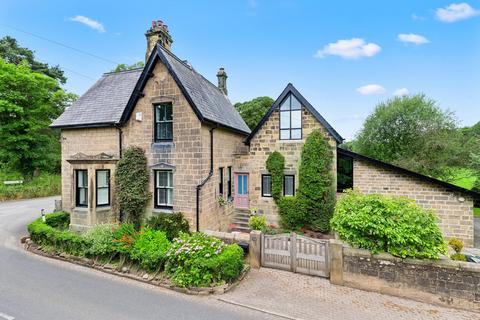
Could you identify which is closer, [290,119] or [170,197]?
[170,197]

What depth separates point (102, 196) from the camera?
12281 millimetres

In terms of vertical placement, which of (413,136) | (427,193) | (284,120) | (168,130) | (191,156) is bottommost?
(427,193)

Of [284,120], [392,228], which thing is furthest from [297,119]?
[392,228]

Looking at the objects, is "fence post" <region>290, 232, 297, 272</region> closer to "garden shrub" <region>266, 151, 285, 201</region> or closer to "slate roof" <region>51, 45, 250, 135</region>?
"garden shrub" <region>266, 151, 285, 201</region>

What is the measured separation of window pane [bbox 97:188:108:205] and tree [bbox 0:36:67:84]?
36.2m

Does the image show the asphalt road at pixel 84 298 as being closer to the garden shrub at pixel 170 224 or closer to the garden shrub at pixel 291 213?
the garden shrub at pixel 170 224

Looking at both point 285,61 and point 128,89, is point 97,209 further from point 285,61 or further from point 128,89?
point 285,61

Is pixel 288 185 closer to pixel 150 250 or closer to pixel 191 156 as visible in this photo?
pixel 191 156

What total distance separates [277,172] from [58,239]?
11.5 metres

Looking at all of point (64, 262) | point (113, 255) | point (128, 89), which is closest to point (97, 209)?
point (64, 262)

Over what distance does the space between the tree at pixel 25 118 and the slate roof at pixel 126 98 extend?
1337 cm

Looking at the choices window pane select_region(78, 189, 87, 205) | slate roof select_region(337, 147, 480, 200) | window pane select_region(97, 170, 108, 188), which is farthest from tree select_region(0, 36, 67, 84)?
slate roof select_region(337, 147, 480, 200)

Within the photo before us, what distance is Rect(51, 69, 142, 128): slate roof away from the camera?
42.8 ft

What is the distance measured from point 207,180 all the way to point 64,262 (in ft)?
23.2
